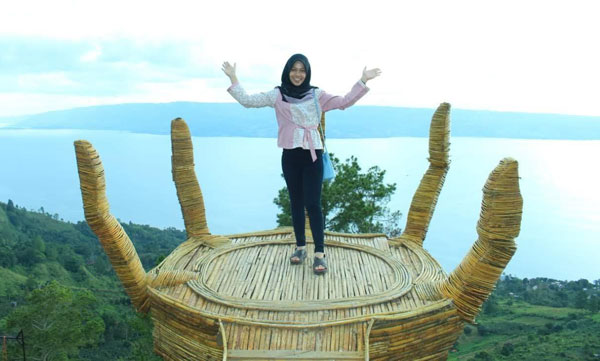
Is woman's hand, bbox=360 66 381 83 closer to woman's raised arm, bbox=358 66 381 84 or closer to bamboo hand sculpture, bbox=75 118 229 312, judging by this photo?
woman's raised arm, bbox=358 66 381 84

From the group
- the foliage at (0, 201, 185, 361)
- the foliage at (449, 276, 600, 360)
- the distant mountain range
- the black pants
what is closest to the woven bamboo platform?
the black pants

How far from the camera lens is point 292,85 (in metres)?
4.15

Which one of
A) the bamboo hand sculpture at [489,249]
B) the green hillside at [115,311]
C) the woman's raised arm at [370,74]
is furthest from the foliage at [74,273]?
the woman's raised arm at [370,74]

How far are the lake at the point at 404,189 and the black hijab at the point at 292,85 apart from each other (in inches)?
464

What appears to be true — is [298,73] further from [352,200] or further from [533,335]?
[533,335]

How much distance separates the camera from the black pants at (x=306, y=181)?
4336 mm

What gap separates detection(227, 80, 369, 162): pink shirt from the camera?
4160mm

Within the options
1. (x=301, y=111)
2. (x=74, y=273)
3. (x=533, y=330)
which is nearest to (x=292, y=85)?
(x=301, y=111)

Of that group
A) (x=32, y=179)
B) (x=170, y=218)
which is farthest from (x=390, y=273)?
(x=32, y=179)

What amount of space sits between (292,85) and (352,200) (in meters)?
7.73

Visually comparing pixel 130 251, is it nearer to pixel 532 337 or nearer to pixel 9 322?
pixel 9 322

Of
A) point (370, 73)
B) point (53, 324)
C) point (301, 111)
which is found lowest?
point (53, 324)

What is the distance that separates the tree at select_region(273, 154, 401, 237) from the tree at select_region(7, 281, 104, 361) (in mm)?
7097

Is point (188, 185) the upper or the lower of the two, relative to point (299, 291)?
upper
